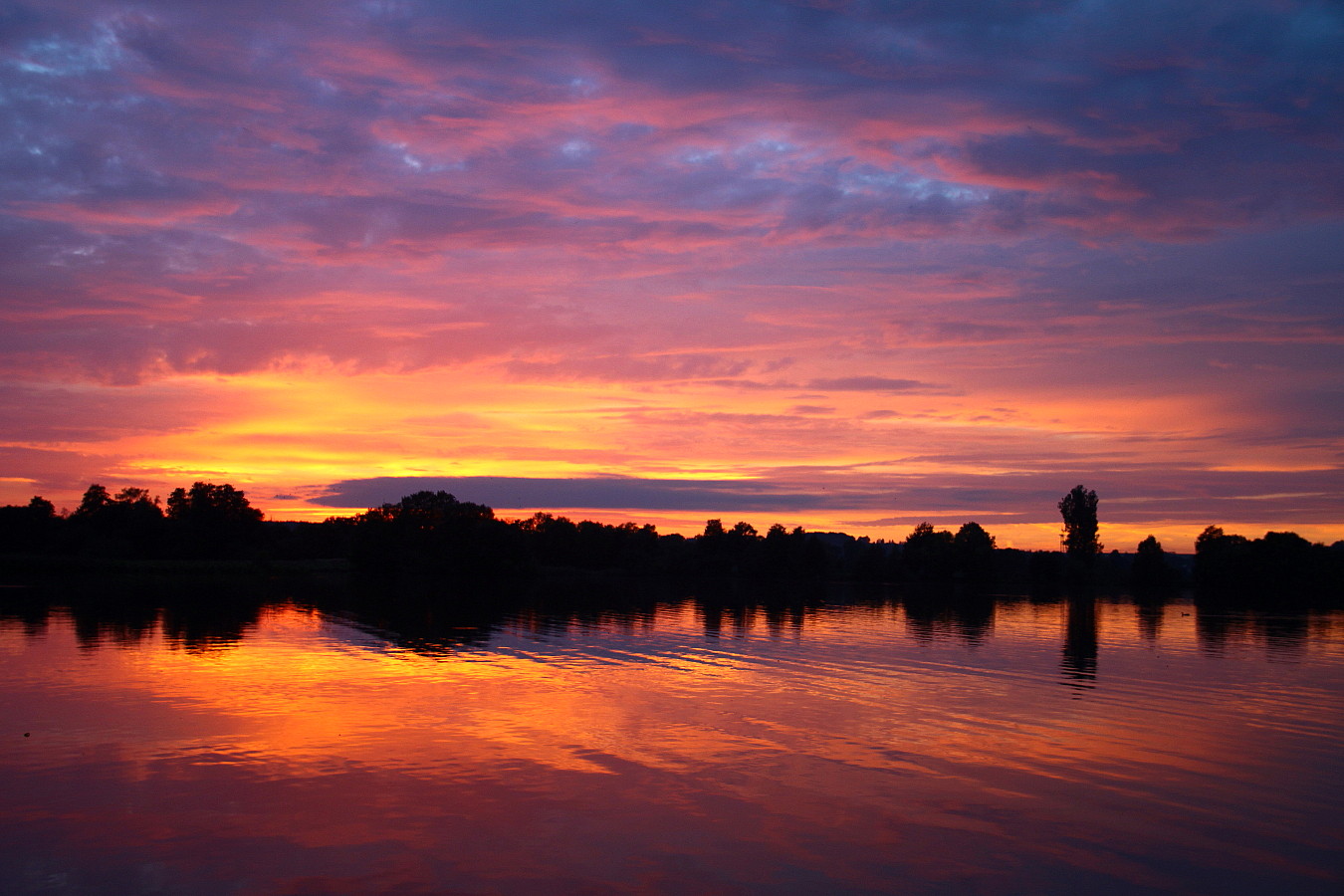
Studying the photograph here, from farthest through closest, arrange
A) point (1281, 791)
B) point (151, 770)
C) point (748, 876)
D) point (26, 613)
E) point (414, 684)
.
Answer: point (26, 613) → point (414, 684) → point (1281, 791) → point (151, 770) → point (748, 876)

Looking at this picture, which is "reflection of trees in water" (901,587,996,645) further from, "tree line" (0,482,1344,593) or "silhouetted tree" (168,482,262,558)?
"silhouetted tree" (168,482,262,558)

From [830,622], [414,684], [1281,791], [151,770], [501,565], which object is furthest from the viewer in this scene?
[501,565]

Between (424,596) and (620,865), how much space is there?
65.8 metres

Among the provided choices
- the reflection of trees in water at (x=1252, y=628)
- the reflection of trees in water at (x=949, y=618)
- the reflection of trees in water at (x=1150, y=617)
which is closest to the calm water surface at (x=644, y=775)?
the reflection of trees in water at (x=949, y=618)

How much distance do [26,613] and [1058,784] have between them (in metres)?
45.9

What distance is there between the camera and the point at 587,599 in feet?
245

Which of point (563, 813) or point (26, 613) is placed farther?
point (26, 613)

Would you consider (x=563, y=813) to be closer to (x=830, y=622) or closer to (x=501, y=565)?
(x=830, y=622)

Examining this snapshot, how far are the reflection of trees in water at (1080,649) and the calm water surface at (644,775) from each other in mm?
324

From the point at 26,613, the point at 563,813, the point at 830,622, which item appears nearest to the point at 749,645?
the point at 830,622

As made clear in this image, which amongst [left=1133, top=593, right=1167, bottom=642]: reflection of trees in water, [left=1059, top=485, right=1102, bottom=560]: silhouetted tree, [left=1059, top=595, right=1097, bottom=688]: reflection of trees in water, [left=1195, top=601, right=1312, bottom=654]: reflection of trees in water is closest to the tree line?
[left=1059, top=485, right=1102, bottom=560]: silhouetted tree

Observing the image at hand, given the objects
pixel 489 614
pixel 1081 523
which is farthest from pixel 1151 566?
→ pixel 489 614

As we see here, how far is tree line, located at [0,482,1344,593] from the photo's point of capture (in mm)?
121375

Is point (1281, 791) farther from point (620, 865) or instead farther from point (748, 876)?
point (620, 865)
